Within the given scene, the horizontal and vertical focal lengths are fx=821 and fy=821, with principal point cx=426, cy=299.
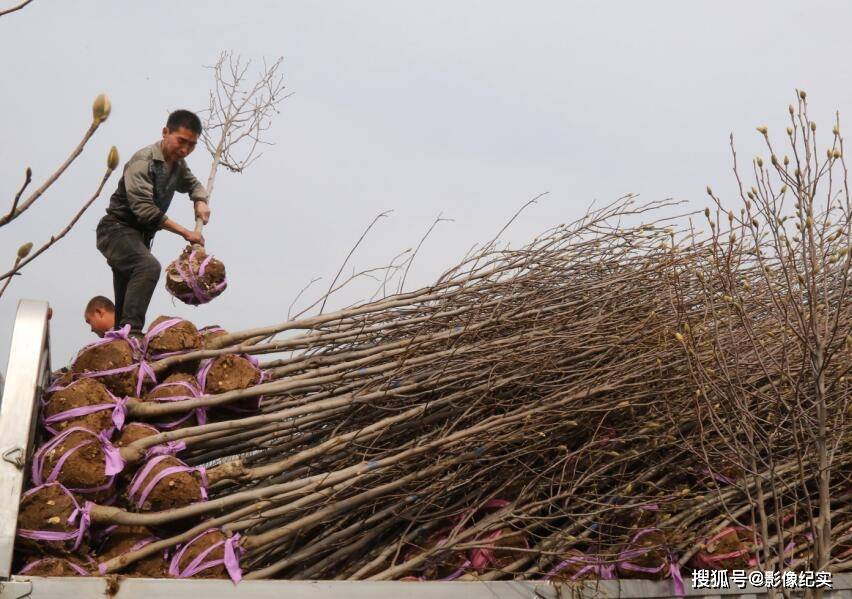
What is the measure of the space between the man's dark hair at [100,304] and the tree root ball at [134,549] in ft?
5.59

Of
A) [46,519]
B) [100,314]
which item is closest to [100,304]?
[100,314]

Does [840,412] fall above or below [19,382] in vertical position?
below

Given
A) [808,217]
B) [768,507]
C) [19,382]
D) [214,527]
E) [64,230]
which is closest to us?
[64,230]

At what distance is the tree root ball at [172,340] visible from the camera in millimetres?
2725

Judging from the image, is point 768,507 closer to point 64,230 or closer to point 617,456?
point 617,456

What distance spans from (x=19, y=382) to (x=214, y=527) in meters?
0.67

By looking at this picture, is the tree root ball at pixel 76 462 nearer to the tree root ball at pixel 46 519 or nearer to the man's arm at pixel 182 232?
the tree root ball at pixel 46 519

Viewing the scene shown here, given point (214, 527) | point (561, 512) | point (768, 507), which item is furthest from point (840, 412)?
point (214, 527)

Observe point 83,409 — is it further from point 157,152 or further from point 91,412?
point 157,152

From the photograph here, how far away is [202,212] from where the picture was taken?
3.63m

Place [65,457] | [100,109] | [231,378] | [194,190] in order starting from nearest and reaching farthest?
[100,109]
[65,457]
[231,378]
[194,190]

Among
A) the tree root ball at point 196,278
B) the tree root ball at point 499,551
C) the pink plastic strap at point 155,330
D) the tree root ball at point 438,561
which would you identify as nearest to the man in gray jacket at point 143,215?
the tree root ball at point 196,278

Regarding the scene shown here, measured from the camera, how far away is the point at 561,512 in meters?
2.87

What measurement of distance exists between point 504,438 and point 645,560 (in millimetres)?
633
